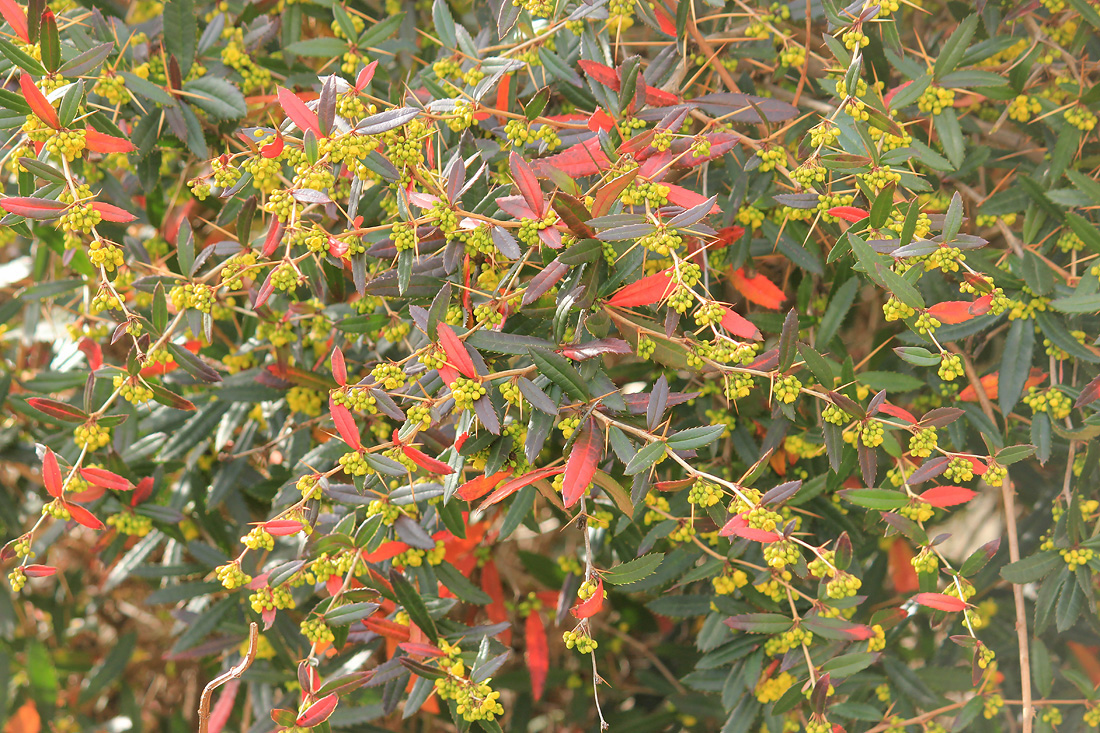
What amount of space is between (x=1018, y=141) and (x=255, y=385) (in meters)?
1.41

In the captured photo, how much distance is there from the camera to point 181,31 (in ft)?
4.34

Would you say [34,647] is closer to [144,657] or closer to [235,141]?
[144,657]

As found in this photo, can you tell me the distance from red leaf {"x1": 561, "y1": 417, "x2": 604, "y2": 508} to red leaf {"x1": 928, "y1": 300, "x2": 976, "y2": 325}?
0.47 m

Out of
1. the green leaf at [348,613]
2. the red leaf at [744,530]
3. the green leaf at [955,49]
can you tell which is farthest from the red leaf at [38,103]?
the green leaf at [955,49]

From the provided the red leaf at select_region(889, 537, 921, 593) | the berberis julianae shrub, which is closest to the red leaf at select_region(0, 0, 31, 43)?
the berberis julianae shrub

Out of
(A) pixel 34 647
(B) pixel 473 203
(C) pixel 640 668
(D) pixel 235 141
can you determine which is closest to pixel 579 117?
(B) pixel 473 203

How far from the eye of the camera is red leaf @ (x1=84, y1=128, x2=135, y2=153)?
1.09 m

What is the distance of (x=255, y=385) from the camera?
141 cm

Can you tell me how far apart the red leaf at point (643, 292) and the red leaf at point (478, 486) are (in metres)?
0.26

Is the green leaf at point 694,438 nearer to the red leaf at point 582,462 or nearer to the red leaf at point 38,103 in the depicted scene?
the red leaf at point 582,462

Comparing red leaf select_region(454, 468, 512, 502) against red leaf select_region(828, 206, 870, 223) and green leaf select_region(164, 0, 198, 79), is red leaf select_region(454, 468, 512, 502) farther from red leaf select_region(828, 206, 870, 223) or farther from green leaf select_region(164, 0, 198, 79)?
green leaf select_region(164, 0, 198, 79)

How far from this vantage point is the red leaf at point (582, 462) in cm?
92

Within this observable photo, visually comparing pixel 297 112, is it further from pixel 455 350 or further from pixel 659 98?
pixel 659 98

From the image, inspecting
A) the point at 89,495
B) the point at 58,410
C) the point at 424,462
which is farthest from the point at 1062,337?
the point at 89,495
